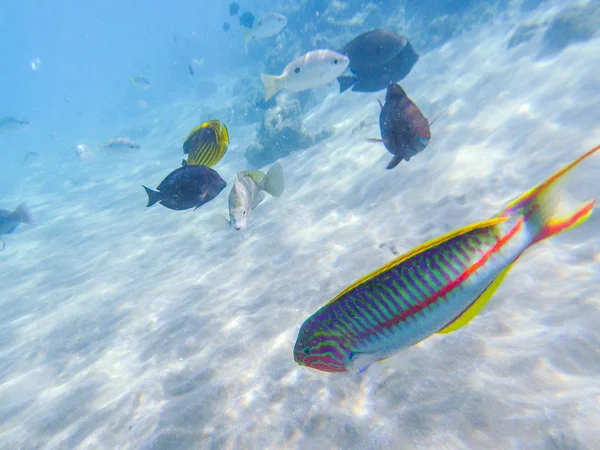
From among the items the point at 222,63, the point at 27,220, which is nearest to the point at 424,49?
the point at 27,220

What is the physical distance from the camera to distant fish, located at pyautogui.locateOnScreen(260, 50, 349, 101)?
463 centimetres

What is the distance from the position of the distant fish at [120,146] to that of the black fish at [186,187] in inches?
259

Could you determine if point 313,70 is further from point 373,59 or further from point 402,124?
point 402,124

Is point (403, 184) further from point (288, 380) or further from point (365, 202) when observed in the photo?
point (288, 380)

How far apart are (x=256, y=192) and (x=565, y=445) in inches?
115

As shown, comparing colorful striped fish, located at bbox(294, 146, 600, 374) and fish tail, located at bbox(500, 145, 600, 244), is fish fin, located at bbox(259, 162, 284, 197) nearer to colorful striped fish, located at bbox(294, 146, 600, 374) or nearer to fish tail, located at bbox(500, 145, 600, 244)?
colorful striped fish, located at bbox(294, 146, 600, 374)

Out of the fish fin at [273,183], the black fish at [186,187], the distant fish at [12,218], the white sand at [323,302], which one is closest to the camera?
the white sand at [323,302]

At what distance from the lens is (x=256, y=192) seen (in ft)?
11.2

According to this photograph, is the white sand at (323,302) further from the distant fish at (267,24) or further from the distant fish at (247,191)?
the distant fish at (267,24)

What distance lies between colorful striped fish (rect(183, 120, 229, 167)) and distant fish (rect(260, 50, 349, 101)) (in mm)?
2191

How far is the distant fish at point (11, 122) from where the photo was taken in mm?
14493

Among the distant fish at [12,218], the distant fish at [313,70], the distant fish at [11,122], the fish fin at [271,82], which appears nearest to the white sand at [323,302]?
the distant fish at [12,218]

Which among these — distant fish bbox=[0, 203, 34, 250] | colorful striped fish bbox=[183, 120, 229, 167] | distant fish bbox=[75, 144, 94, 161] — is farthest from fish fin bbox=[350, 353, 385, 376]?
distant fish bbox=[75, 144, 94, 161]

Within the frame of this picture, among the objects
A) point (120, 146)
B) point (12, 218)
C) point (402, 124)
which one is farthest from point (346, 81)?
point (12, 218)
